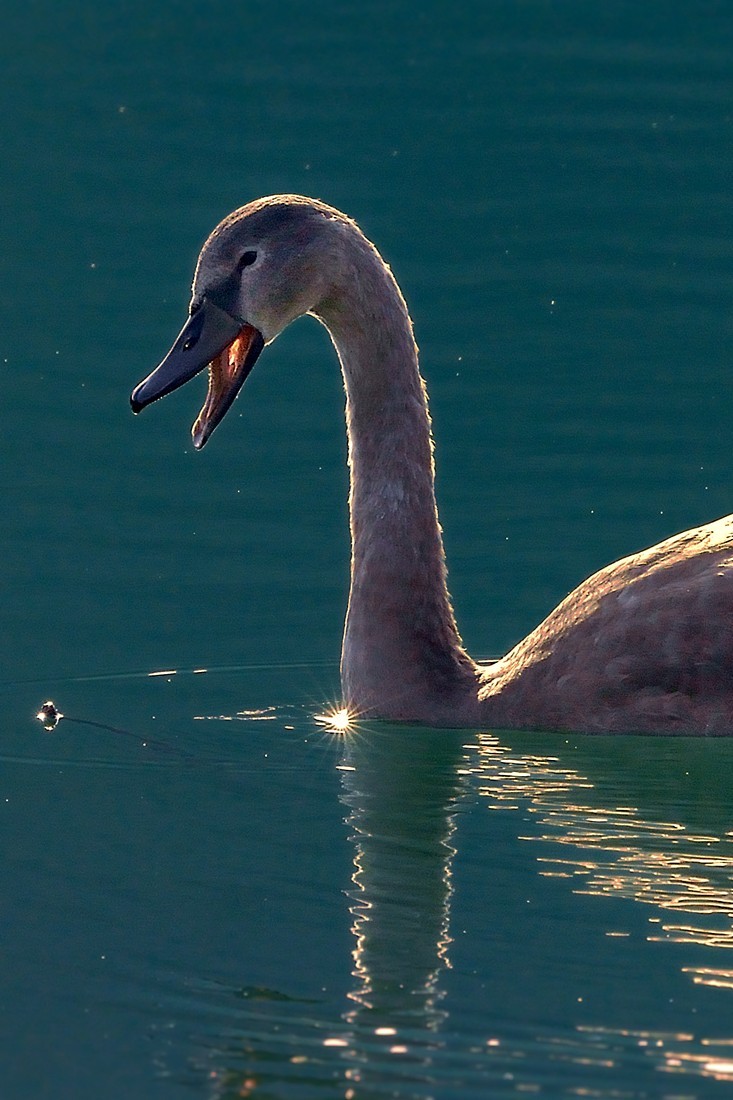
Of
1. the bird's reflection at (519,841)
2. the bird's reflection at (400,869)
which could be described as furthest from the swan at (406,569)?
the bird's reflection at (400,869)

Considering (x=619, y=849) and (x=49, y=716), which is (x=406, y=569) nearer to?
(x=49, y=716)

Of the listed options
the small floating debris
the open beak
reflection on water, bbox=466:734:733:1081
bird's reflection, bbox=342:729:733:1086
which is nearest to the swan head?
the open beak

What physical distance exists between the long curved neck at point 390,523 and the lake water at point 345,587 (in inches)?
13.5

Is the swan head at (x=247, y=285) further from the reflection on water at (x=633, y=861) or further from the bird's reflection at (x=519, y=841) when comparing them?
the reflection on water at (x=633, y=861)

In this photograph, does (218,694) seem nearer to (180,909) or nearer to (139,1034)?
(180,909)

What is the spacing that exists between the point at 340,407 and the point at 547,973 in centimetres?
704

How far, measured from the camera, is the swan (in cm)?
812

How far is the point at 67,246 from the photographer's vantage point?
15234 millimetres

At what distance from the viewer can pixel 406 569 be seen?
8688 mm

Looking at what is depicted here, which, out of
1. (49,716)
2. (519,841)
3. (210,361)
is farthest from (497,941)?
(210,361)

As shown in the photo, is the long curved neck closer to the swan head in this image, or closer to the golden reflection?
the swan head

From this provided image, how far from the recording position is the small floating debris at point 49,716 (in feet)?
27.7

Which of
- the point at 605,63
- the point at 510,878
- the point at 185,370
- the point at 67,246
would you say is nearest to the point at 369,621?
the point at 185,370

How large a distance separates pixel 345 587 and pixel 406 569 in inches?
54.2
